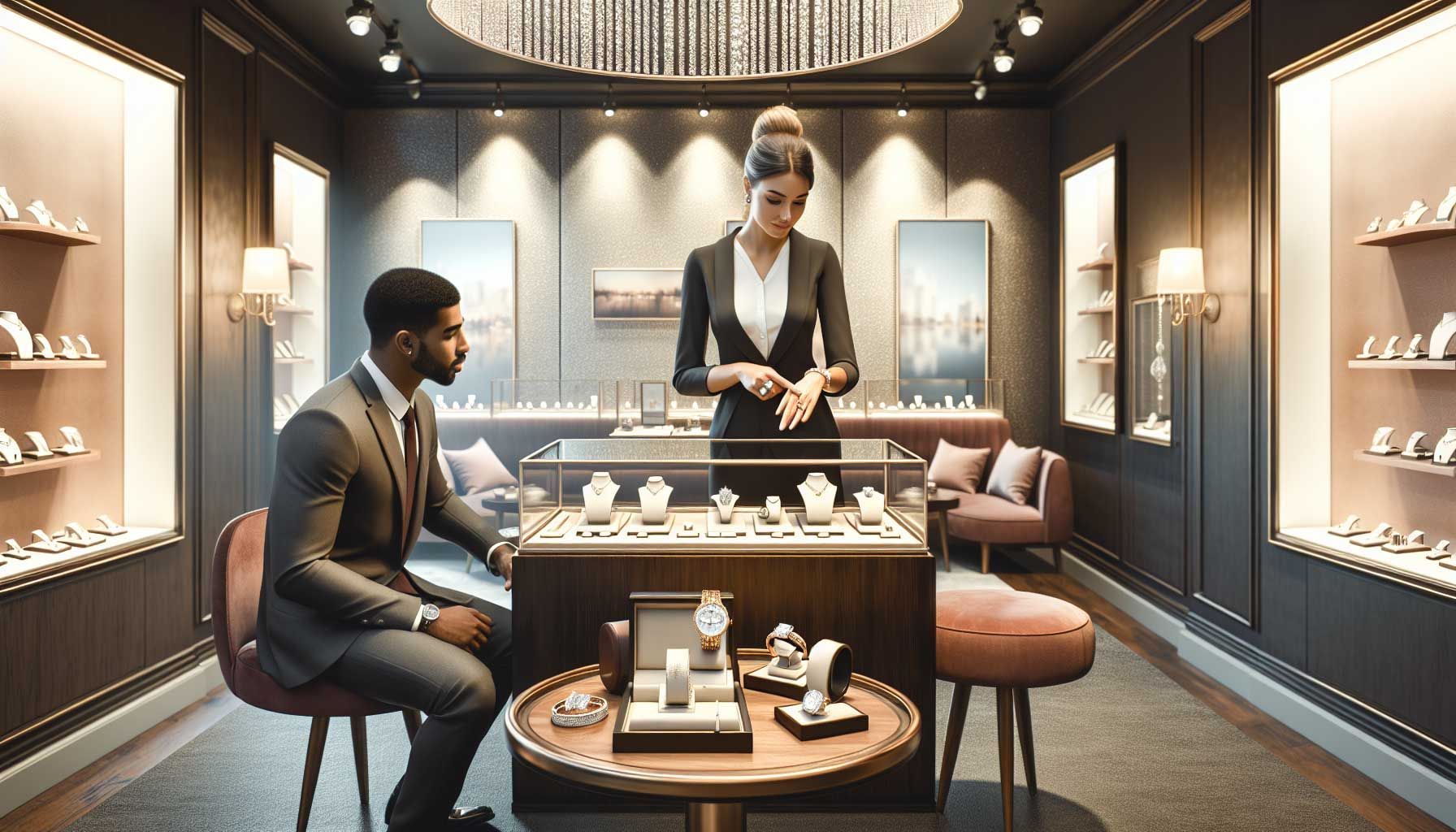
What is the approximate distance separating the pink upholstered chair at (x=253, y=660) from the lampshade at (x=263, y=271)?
2.63 meters

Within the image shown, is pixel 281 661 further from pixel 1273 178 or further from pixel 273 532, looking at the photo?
pixel 1273 178

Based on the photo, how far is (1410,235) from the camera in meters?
3.46

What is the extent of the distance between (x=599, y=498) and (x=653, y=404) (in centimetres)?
421

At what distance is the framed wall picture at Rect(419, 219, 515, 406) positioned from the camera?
7238 millimetres

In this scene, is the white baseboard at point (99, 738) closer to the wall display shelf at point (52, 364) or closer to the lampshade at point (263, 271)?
the wall display shelf at point (52, 364)

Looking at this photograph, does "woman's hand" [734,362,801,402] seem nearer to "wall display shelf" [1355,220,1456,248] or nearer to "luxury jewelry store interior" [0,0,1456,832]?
"luxury jewelry store interior" [0,0,1456,832]

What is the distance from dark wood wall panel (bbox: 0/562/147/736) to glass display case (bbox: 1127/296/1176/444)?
16.6 feet

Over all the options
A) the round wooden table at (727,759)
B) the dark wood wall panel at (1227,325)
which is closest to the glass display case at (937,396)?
the dark wood wall panel at (1227,325)

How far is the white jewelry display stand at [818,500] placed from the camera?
2.53 meters

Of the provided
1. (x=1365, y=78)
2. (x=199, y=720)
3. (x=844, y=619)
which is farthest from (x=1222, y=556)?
(x=199, y=720)

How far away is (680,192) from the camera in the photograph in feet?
23.9

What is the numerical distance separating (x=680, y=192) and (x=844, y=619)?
5335 millimetres

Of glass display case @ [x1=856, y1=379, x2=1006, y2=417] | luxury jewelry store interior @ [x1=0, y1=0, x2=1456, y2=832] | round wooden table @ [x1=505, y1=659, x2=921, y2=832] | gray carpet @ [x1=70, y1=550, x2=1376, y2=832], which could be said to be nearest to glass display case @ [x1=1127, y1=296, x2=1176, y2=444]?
luxury jewelry store interior @ [x1=0, y1=0, x2=1456, y2=832]

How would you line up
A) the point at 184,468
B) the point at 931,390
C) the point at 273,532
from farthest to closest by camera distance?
the point at 931,390 < the point at 184,468 < the point at 273,532
